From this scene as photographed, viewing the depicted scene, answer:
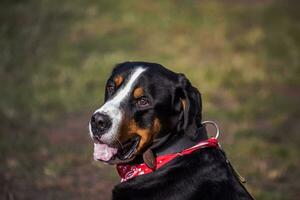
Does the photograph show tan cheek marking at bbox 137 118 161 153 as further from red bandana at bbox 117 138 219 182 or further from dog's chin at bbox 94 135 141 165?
red bandana at bbox 117 138 219 182

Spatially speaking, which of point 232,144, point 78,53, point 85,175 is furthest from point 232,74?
point 85,175

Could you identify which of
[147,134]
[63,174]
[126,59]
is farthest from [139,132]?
[126,59]

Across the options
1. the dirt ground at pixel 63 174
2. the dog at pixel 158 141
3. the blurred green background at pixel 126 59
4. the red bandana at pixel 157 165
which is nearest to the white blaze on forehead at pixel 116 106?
the dog at pixel 158 141

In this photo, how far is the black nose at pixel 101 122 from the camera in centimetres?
523

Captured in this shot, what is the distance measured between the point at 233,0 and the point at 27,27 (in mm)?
8592

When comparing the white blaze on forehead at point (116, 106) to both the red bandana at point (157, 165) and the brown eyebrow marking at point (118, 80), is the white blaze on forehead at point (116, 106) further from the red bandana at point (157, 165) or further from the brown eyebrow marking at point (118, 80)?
the red bandana at point (157, 165)

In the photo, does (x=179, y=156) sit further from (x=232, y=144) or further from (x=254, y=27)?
(x=254, y=27)

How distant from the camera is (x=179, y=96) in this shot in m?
5.58

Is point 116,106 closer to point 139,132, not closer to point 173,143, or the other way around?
point 139,132

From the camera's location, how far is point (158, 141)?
5410mm

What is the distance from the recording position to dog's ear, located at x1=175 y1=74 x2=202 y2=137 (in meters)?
5.38

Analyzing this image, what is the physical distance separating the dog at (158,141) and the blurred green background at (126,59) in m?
2.15

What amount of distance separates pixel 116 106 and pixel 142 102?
0.73 ft

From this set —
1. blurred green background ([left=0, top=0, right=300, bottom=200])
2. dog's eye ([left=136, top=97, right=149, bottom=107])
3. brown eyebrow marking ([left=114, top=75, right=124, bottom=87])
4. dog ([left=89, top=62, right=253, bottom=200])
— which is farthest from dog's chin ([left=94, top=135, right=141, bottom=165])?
blurred green background ([left=0, top=0, right=300, bottom=200])
